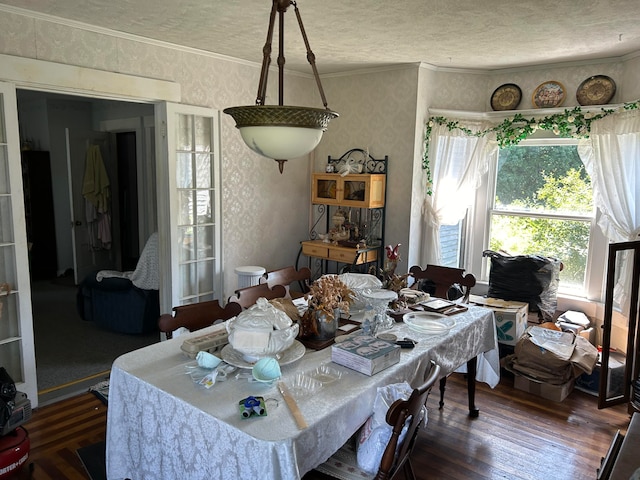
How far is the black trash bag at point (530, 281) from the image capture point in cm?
413

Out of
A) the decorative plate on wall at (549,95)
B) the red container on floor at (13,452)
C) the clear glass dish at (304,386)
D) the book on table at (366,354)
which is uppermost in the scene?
the decorative plate on wall at (549,95)

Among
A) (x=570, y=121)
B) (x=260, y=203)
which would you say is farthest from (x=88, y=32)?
(x=570, y=121)

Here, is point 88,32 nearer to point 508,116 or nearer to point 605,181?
point 508,116

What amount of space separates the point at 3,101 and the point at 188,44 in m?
1.43

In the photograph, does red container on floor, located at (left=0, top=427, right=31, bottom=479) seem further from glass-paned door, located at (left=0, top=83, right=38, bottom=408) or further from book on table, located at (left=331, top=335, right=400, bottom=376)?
book on table, located at (left=331, top=335, right=400, bottom=376)

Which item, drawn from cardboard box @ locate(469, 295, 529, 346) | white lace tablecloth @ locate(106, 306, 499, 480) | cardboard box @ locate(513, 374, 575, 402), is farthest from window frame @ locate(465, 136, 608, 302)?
white lace tablecloth @ locate(106, 306, 499, 480)

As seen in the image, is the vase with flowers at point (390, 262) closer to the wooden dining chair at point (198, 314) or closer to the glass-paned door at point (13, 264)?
the wooden dining chair at point (198, 314)

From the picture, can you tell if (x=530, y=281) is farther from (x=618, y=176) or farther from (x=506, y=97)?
(x=506, y=97)

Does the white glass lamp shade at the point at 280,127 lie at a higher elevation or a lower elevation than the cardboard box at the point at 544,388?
higher

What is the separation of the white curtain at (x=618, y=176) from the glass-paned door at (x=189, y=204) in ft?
10.7

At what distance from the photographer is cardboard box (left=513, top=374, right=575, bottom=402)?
347 cm

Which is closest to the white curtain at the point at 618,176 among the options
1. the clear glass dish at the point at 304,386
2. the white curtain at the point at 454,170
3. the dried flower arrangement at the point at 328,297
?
the white curtain at the point at 454,170

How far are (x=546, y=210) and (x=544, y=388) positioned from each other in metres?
1.75

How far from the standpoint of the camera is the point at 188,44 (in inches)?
150
